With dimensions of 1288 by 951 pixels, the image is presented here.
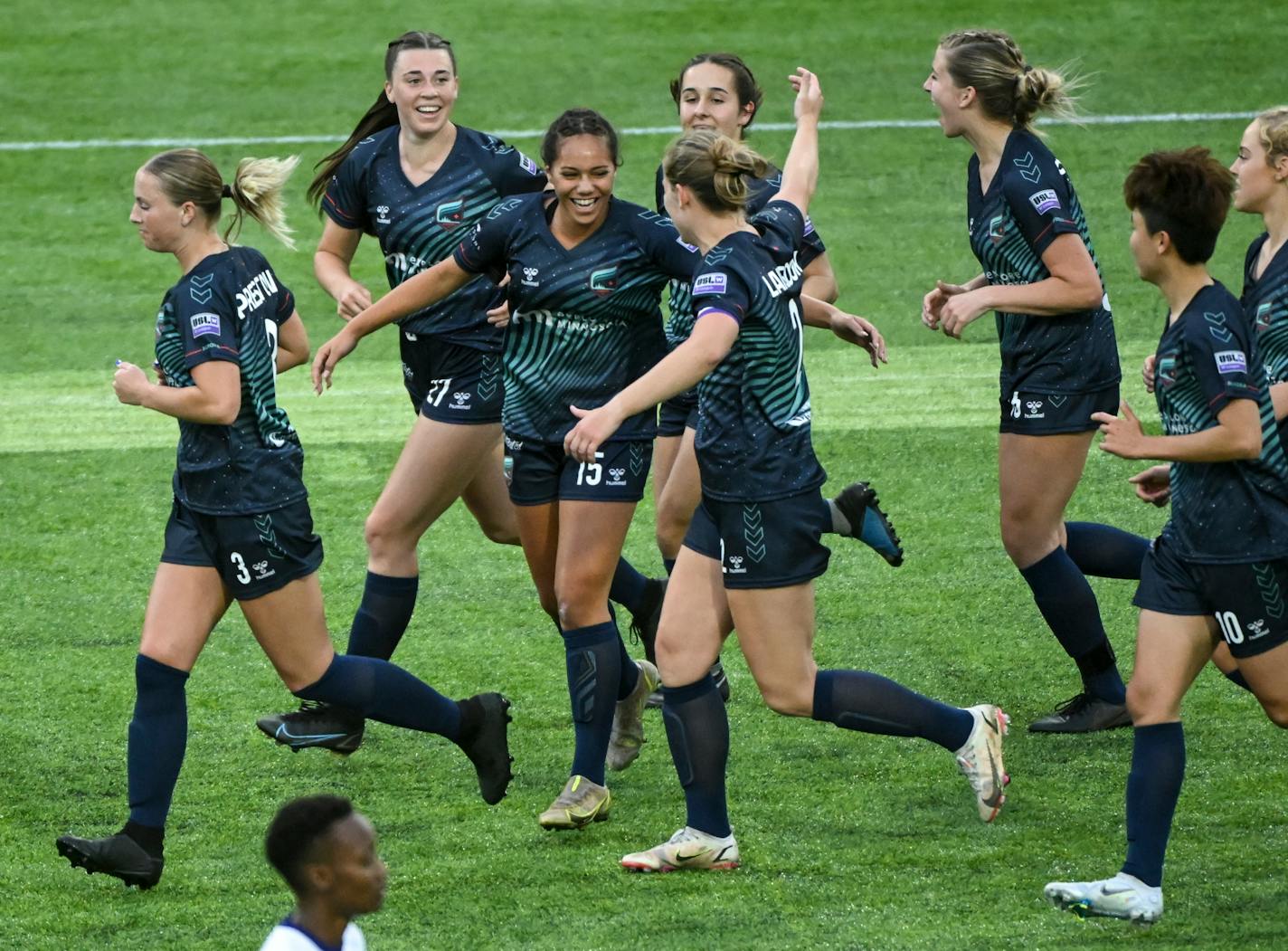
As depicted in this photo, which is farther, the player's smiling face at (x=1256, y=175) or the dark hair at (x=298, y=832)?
the player's smiling face at (x=1256, y=175)

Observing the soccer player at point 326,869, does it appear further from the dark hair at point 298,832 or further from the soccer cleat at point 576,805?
the soccer cleat at point 576,805

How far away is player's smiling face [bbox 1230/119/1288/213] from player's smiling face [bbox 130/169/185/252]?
275 centimetres

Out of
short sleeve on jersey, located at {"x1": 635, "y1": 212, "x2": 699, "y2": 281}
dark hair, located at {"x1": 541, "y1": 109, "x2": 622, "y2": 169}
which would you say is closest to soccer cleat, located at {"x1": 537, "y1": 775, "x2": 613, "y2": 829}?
short sleeve on jersey, located at {"x1": 635, "y1": 212, "x2": 699, "y2": 281}

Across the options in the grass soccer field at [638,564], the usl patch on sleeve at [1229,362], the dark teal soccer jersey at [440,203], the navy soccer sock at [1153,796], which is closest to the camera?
the usl patch on sleeve at [1229,362]

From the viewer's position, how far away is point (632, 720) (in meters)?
5.88

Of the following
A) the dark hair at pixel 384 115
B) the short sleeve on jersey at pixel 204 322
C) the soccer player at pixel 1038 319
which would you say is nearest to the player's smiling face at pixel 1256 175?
the soccer player at pixel 1038 319

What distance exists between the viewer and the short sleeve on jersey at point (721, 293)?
182 inches

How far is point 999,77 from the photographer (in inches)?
227

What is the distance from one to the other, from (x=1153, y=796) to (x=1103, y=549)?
1.76 m

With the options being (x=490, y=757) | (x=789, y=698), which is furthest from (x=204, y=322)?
(x=789, y=698)

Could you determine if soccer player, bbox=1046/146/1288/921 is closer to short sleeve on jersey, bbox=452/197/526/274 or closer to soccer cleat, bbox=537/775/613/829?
soccer cleat, bbox=537/775/613/829

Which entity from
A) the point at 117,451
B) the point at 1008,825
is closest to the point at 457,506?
the point at 117,451

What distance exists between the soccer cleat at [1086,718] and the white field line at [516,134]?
8512mm

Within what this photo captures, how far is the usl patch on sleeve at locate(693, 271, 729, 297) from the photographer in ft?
15.2
